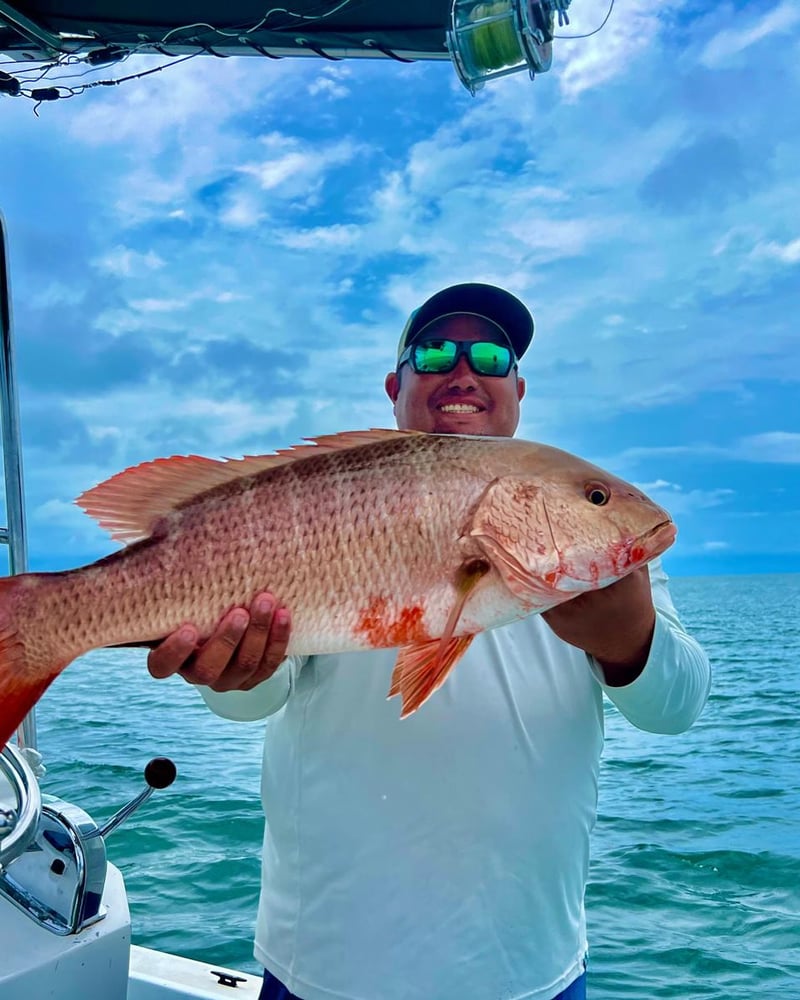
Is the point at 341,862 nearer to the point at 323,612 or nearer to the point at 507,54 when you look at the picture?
the point at 323,612

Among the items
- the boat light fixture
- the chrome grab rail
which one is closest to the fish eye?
the chrome grab rail

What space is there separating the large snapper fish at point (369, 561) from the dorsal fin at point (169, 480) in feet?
0.12

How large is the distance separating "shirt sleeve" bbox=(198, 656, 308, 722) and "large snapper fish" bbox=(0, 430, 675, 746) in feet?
1.22

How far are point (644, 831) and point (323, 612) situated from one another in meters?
6.20

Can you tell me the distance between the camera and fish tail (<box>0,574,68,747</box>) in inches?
63.2

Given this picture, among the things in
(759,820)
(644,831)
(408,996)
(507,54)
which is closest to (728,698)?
(759,820)

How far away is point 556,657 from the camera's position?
80.9 inches

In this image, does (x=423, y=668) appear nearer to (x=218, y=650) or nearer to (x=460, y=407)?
(x=218, y=650)

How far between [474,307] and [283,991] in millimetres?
1896

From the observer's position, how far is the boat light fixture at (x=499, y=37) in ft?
10.7

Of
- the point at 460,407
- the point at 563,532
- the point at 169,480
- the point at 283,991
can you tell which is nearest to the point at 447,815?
the point at 283,991

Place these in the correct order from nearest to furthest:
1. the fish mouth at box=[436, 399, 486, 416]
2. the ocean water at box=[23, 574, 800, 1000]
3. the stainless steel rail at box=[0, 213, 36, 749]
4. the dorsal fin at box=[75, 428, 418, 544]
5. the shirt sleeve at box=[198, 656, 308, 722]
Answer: the dorsal fin at box=[75, 428, 418, 544] → the shirt sleeve at box=[198, 656, 308, 722] → the fish mouth at box=[436, 399, 486, 416] → the stainless steel rail at box=[0, 213, 36, 749] → the ocean water at box=[23, 574, 800, 1000]

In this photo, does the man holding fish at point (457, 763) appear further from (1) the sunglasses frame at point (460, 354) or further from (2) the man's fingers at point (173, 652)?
(1) the sunglasses frame at point (460, 354)

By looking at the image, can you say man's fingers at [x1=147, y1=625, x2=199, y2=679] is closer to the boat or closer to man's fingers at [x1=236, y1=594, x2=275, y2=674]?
man's fingers at [x1=236, y1=594, x2=275, y2=674]
